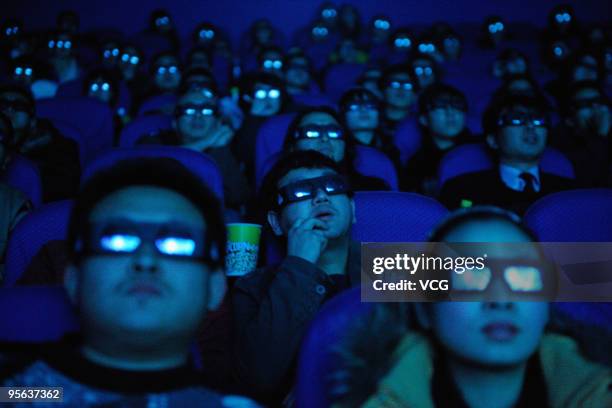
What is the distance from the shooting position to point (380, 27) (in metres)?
5.79

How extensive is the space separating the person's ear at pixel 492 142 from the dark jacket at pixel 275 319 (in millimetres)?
1399

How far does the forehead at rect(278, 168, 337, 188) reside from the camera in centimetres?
167

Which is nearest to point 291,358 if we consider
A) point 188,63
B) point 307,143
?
point 307,143

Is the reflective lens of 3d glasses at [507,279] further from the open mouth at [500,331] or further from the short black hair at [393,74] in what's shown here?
the short black hair at [393,74]

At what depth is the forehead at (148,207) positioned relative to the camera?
0.94m

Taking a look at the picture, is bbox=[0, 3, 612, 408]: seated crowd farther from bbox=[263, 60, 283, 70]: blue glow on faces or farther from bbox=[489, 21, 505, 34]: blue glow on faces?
bbox=[489, 21, 505, 34]: blue glow on faces

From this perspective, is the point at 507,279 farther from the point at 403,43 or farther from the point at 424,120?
the point at 403,43

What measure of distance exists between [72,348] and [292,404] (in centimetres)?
47

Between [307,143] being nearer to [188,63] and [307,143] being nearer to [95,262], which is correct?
[95,262]

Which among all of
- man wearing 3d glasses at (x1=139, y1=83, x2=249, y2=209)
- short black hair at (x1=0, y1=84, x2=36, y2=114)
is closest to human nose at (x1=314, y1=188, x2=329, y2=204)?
man wearing 3d glasses at (x1=139, y1=83, x2=249, y2=209)

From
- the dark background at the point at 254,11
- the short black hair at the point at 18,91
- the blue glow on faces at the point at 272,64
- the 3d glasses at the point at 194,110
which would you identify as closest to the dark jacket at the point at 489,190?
the 3d glasses at the point at 194,110

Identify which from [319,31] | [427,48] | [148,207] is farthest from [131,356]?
[319,31]

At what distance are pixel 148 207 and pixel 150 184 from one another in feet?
0.20

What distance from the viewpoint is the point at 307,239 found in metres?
1.50
